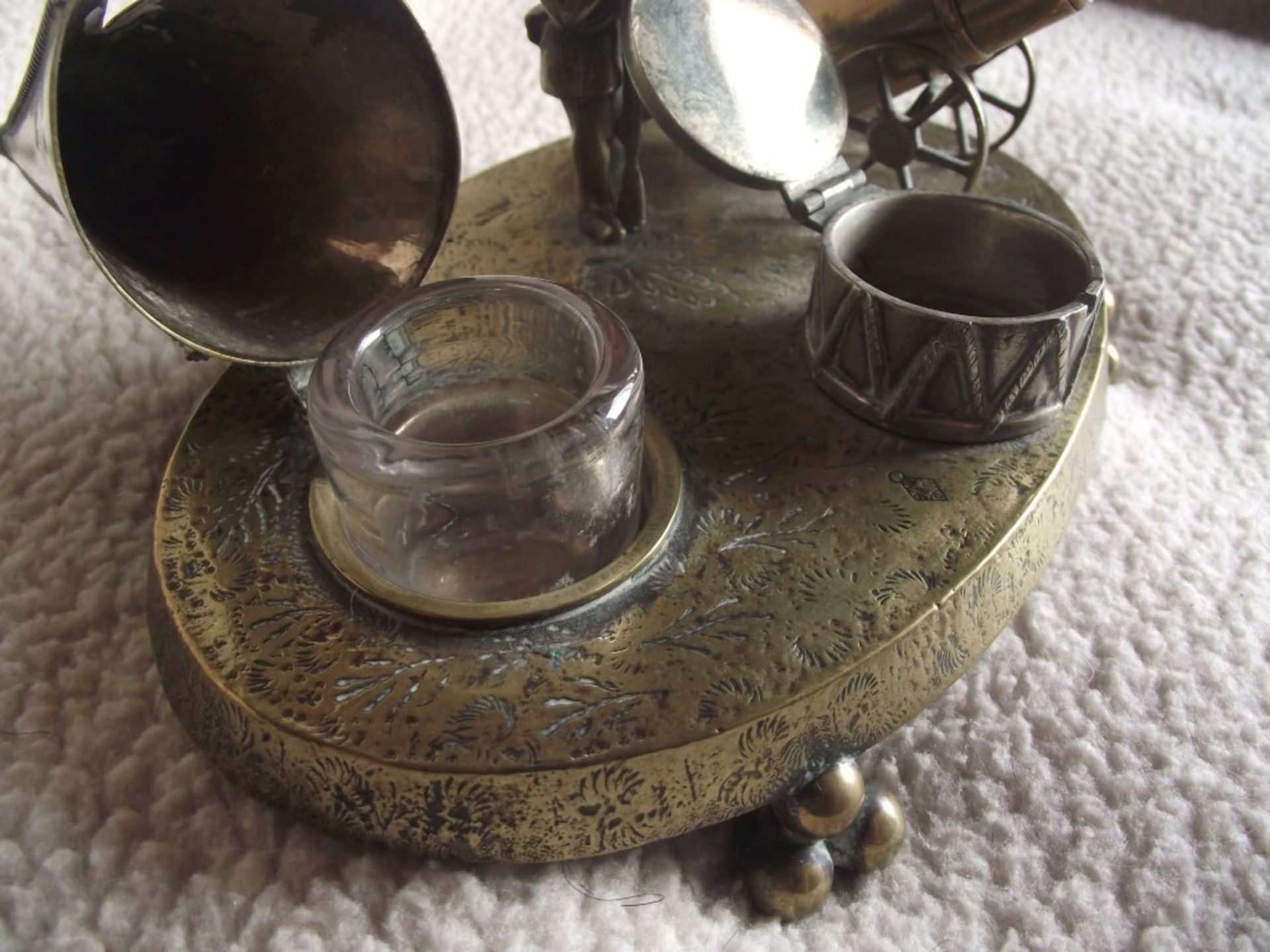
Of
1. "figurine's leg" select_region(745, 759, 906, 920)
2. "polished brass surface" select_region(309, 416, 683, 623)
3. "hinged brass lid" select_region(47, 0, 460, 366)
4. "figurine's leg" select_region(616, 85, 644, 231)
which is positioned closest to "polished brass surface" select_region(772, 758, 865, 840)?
"figurine's leg" select_region(745, 759, 906, 920)

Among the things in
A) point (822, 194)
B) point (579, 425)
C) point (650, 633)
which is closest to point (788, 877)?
point (650, 633)

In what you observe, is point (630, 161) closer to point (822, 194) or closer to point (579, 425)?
point (822, 194)

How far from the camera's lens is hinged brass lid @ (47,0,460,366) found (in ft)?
2.10

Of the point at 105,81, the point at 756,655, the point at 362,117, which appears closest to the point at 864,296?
the point at 756,655

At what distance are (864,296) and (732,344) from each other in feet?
0.40

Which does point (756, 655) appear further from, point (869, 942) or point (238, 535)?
point (238, 535)

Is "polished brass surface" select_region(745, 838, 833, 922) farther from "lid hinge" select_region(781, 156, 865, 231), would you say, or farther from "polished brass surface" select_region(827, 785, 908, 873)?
"lid hinge" select_region(781, 156, 865, 231)

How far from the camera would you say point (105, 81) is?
0.63 m

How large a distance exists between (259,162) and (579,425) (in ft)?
0.93

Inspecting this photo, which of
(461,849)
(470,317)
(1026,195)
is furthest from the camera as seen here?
(1026,195)

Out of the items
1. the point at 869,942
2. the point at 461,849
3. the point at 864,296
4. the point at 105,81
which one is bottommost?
the point at 869,942

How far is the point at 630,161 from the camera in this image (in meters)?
0.83

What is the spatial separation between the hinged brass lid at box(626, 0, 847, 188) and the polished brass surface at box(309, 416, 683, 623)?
19 centimetres

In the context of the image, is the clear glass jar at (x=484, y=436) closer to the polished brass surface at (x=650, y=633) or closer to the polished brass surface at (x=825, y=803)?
the polished brass surface at (x=650, y=633)
